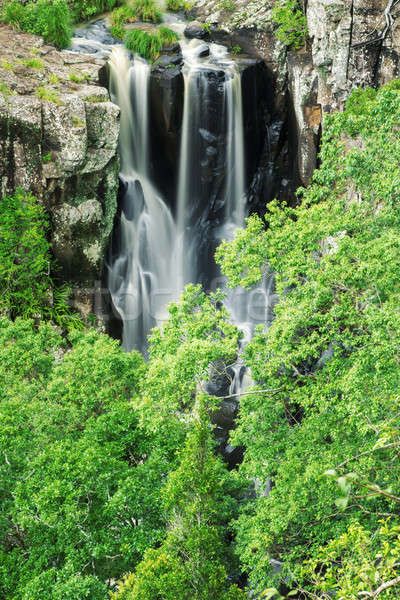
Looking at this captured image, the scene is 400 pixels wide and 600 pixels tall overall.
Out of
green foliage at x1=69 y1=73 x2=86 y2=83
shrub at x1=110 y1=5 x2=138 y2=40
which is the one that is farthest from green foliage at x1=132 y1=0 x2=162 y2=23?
green foliage at x1=69 y1=73 x2=86 y2=83

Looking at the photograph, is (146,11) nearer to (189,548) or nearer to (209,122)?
(209,122)

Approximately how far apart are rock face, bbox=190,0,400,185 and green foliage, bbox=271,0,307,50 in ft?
1.79

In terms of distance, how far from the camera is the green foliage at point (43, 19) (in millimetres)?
23922

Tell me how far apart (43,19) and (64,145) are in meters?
8.42

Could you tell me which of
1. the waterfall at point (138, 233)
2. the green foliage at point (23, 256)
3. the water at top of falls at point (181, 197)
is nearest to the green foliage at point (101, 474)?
the green foliage at point (23, 256)

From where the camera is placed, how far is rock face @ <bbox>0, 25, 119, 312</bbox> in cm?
1961

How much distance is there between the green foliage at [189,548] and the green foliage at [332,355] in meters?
1.49

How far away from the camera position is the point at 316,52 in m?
22.2

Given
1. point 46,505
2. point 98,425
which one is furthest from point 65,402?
point 46,505

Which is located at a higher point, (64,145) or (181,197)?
(64,145)

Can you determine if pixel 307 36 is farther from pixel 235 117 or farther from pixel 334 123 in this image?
pixel 334 123

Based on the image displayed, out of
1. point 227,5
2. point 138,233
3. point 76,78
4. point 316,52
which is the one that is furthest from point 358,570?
point 227,5

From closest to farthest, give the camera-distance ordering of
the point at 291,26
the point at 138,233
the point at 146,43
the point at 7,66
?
the point at 7,66 → the point at 146,43 → the point at 138,233 → the point at 291,26

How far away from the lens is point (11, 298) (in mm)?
20250
